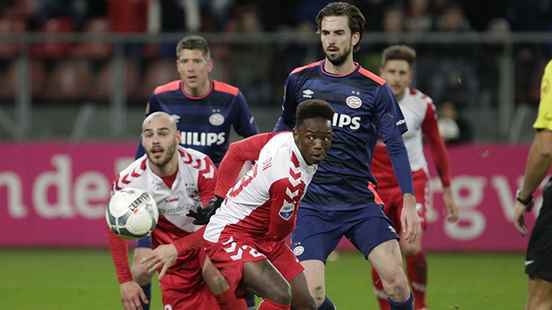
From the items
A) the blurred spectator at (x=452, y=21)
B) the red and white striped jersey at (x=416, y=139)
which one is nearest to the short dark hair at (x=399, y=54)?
the red and white striped jersey at (x=416, y=139)

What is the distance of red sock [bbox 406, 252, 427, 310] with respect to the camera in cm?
1032

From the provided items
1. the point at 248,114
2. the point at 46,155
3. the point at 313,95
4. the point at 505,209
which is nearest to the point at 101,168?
the point at 46,155

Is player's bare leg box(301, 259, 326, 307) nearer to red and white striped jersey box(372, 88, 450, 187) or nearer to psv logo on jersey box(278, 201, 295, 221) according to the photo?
psv logo on jersey box(278, 201, 295, 221)

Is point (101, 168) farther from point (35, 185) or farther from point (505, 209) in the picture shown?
point (505, 209)

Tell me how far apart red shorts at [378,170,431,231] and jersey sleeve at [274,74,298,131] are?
6.96 feet

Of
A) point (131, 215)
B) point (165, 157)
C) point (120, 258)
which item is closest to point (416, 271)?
point (165, 157)

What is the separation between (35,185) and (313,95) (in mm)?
8468

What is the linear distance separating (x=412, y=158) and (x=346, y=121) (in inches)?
97.8

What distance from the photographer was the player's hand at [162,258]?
25.3 feet

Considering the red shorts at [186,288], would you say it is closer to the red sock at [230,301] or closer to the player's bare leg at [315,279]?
the red sock at [230,301]

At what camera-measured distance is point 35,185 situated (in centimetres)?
1616

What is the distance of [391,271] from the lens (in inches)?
326

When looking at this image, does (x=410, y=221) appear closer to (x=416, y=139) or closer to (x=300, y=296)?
(x=300, y=296)

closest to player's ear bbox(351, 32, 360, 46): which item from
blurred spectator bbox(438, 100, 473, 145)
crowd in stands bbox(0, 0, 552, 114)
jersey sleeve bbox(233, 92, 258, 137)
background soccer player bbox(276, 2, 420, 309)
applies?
background soccer player bbox(276, 2, 420, 309)
